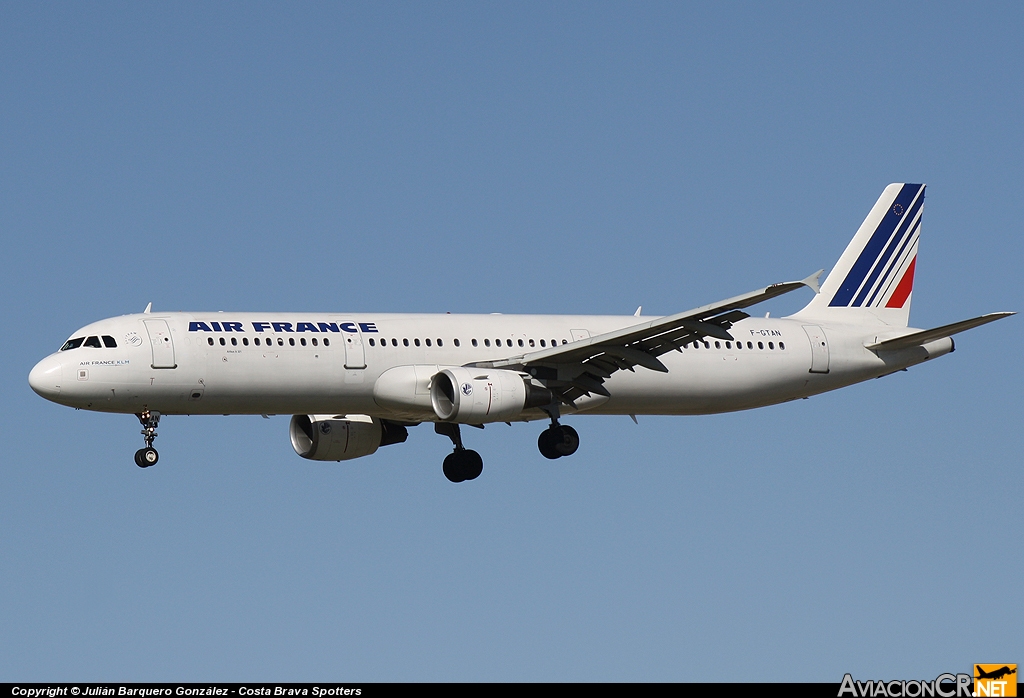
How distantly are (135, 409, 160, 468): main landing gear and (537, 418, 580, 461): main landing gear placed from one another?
12.0 m

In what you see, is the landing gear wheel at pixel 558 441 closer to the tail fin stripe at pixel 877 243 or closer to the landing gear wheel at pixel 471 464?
the landing gear wheel at pixel 471 464

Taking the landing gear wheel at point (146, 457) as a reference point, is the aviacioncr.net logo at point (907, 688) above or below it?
below

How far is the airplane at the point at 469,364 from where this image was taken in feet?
157

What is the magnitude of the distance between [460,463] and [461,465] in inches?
2.8

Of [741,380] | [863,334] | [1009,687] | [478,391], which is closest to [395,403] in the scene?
[478,391]

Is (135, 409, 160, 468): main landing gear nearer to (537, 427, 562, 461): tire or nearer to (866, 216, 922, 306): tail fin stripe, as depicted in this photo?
(537, 427, 562, 461): tire

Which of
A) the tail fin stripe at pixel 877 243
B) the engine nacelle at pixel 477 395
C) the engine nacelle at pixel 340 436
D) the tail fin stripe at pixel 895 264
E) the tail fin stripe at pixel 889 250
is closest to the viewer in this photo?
the engine nacelle at pixel 477 395

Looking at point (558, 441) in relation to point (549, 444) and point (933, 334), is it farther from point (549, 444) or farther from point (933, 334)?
point (933, 334)

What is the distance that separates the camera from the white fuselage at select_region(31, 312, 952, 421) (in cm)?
4784

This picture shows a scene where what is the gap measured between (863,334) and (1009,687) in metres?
24.7

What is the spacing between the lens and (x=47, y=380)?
47.4 m

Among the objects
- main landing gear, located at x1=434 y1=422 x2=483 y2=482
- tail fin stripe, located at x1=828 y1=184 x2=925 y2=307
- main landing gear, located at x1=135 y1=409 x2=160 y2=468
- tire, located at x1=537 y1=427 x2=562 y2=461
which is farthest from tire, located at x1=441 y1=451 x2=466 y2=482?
tail fin stripe, located at x1=828 y1=184 x2=925 y2=307

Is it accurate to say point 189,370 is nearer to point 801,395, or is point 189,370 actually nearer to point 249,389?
point 249,389

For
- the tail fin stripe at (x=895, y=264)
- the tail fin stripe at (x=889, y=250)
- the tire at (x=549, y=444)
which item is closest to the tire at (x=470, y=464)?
the tire at (x=549, y=444)
